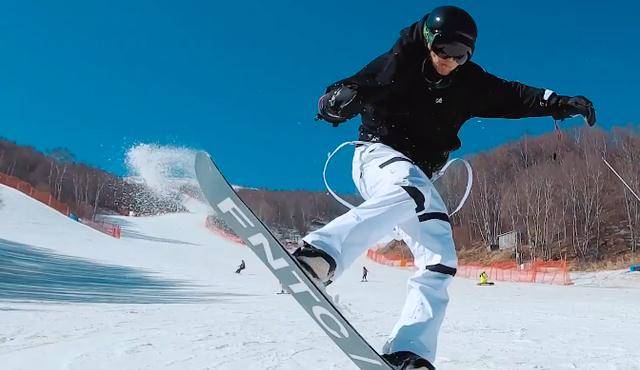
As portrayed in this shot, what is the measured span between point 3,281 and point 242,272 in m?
13.8

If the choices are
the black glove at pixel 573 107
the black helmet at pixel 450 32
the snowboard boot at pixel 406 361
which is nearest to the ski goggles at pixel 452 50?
the black helmet at pixel 450 32

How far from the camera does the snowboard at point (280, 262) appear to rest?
2328 millimetres

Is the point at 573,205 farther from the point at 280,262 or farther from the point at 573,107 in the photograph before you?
the point at 280,262

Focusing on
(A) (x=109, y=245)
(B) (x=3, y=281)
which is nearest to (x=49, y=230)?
(A) (x=109, y=245)

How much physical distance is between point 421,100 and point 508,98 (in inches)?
27.7

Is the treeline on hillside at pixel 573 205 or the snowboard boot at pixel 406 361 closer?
the snowboard boot at pixel 406 361

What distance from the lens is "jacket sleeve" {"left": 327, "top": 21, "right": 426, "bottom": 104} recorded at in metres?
2.64

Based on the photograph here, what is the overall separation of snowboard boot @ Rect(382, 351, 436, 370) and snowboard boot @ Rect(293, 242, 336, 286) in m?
0.48

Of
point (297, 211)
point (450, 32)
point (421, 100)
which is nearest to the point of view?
point (450, 32)

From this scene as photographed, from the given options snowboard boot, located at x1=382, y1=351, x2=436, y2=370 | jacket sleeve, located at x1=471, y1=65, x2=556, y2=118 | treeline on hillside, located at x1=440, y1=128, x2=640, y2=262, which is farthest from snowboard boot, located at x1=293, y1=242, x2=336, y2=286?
treeline on hillside, located at x1=440, y1=128, x2=640, y2=262

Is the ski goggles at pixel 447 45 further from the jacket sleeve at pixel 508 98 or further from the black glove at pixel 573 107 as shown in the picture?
the black glove at pixel 573 107

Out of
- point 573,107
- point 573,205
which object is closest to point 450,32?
point 573,107

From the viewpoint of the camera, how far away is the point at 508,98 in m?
3.19

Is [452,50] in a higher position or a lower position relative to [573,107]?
higher
